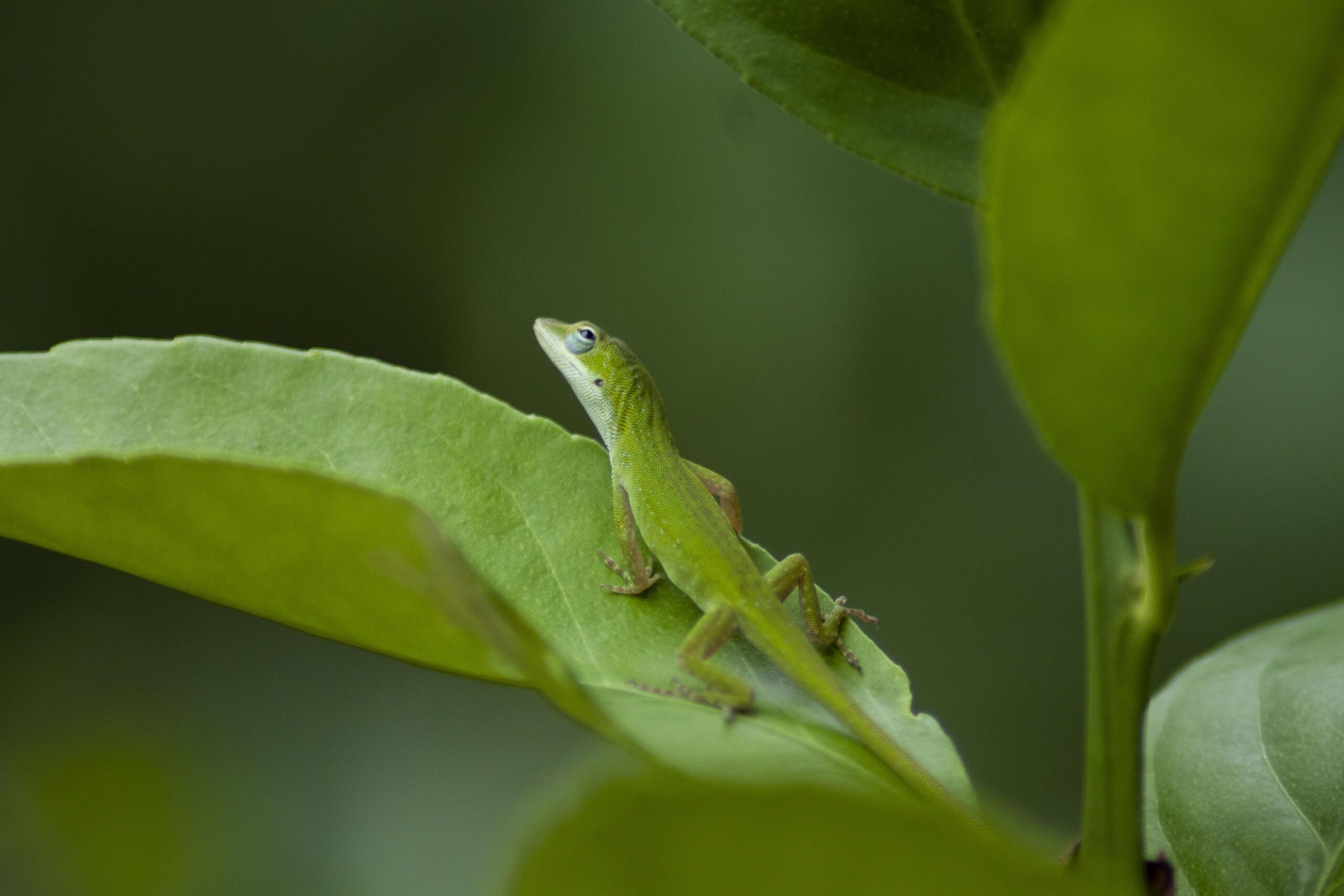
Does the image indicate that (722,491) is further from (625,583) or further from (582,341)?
(625,583)

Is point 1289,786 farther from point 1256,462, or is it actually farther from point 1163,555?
point 1256,462

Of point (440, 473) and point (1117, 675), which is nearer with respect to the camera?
point (1117, 675)

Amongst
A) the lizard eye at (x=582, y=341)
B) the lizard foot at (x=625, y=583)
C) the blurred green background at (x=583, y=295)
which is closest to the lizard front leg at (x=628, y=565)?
the lizard foot at (x=625, y=583)

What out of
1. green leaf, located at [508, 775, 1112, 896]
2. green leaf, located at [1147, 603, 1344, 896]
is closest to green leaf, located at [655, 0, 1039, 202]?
green leaf, located at [508, 775, 1112, 896]

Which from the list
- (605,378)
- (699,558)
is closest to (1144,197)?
(699,558)

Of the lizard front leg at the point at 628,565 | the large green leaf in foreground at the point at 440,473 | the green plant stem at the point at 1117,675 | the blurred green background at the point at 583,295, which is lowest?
the blurred green background at the point at 583,295

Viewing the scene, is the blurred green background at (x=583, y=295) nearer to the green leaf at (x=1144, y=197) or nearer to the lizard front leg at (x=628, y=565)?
the lizard front leg at (x=628, y=565)
